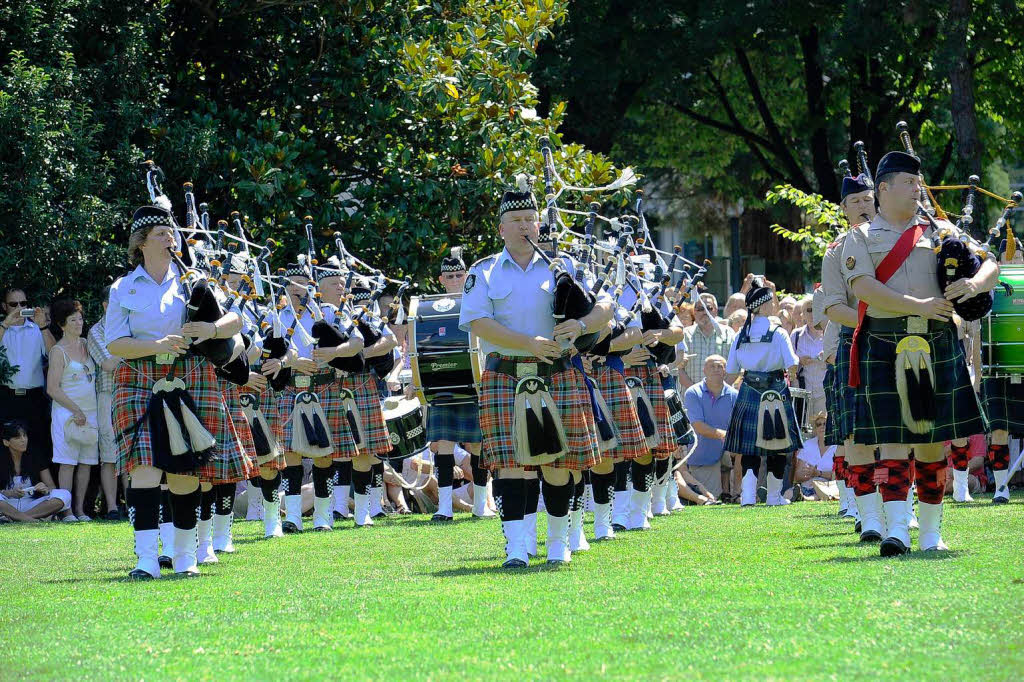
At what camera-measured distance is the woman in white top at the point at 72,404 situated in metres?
11.4

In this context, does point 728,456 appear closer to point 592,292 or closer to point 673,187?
point 592,292

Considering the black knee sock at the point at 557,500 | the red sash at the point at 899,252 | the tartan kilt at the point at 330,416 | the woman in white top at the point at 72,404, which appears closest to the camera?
the red sash at the point at 899,252

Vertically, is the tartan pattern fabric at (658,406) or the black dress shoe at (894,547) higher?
the tartan pattern fabric at (658,406)

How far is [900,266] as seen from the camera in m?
6.29

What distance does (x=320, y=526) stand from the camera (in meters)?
10.0

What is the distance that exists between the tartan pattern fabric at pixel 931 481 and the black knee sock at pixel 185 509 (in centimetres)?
313

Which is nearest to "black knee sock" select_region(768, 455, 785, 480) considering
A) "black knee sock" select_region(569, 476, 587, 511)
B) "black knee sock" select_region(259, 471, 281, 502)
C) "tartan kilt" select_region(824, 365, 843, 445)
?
"tartan kilt" select_region(824, 365, 843, 445)

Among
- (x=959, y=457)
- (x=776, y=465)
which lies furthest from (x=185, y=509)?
(x=776, y=465)

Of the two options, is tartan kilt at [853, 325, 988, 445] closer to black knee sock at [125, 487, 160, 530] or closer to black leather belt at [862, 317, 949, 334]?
Answer: black leather belt at [862, 317, 949, 334]

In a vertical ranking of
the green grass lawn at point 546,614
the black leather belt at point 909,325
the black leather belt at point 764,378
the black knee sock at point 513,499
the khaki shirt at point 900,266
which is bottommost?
the green grass lawn at point 546,614

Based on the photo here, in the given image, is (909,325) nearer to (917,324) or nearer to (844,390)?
(917,324)

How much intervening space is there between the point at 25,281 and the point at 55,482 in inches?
61.6

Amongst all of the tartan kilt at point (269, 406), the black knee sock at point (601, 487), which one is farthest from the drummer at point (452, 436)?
the black knee sock at point (601, 487)

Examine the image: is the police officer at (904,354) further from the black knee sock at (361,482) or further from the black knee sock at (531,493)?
the black knee sock at (361,482)
